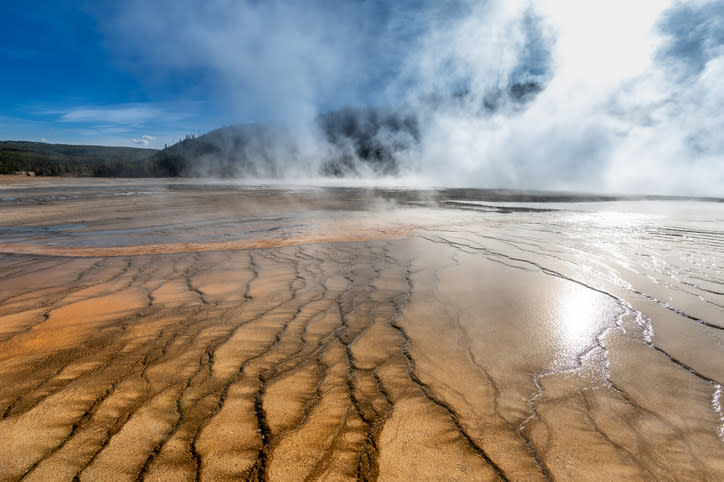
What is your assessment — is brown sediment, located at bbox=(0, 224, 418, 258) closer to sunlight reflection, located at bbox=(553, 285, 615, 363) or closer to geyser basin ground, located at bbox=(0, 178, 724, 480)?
geyser basin ground, located at bbox=(0, 178, 724, 480)

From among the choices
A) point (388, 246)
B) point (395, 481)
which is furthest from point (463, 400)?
point (388, 246)

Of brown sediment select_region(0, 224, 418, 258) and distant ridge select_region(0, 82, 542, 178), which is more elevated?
distant ridge select_region(0, 82, 542, 178)

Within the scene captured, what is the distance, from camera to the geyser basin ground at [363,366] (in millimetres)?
1403

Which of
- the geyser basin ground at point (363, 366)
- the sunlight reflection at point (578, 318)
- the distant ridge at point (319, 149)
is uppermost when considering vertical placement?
the distant ridge at point (319, 149)

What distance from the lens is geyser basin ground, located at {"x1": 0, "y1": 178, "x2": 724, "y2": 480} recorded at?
1.40m

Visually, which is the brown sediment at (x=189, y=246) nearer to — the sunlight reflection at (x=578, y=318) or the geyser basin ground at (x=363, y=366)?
the geyser basin ground at (x=363, y=366)

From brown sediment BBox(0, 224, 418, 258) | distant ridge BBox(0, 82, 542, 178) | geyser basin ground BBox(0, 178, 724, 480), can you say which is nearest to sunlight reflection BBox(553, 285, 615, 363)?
geyser basin ground BBox(0, 178, 724, 480)

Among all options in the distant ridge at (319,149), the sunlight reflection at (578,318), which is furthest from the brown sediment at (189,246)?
the distant ridge at (319,149)

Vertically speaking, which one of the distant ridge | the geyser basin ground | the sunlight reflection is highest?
the distant ridge

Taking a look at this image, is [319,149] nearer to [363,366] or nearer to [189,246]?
[189,246]

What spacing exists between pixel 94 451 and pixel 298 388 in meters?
0.88

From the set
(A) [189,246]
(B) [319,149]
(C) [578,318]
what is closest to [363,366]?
→ (C) [578,318]

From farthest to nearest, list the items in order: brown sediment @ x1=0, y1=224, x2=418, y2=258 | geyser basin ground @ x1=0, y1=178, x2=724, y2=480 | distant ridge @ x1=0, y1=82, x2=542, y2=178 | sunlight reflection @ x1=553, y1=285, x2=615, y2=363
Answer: distant ridge @ x1=0, y1=82, x2=542, y2=178
brown sediment @ x1=0, y1=224, x2=418, y2=258
sunlight reflection @ x1=553, y1=285, x2=615, y2=363
geyser basin ground @ x1=0, y1=178, x2=724, y2=480

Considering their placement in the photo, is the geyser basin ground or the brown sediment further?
the brown sediment
